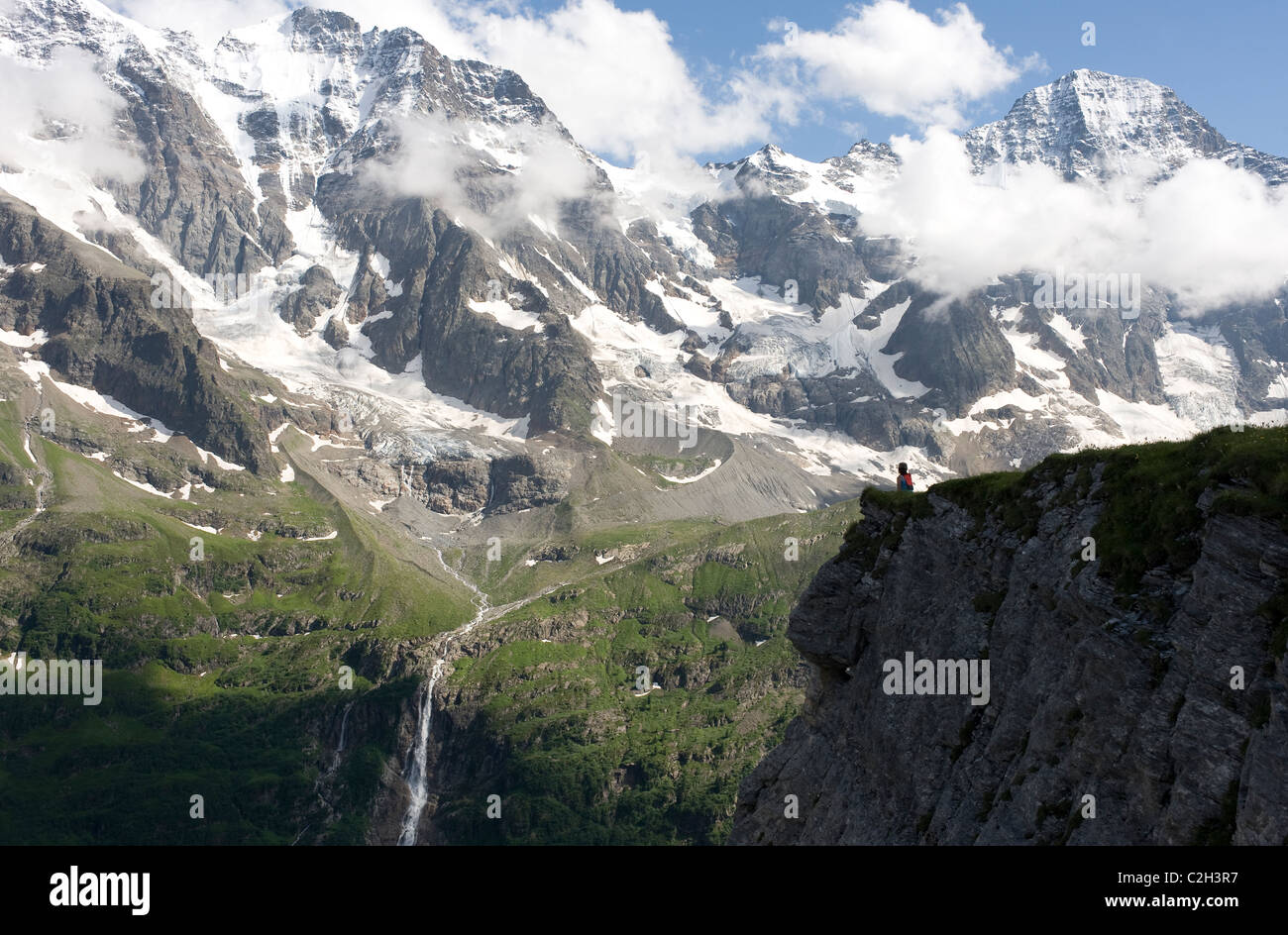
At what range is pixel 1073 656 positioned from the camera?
1391 inches

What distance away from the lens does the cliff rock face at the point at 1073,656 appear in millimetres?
27766

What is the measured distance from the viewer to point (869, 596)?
55.9 metres

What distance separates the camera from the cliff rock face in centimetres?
2777

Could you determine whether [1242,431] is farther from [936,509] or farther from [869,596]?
[869,596]
